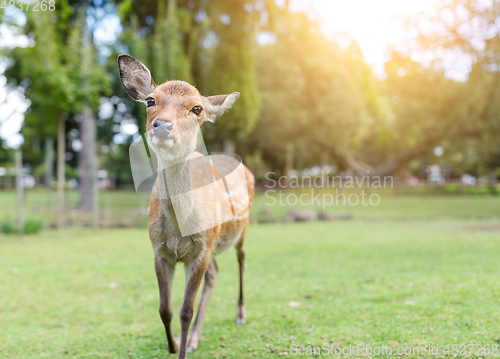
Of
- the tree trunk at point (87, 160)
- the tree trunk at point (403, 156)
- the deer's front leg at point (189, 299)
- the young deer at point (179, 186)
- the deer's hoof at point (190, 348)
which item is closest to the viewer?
the young deer at point (179, 186)

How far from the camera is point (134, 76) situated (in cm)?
291

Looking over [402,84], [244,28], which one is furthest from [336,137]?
[244,28]

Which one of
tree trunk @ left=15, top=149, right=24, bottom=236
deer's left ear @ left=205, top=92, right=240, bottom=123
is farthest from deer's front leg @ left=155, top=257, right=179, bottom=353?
tree trunk @ left=15, top=149, right=24, bottom=236

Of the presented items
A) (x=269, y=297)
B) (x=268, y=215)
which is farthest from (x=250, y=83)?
(x=269, y=297)

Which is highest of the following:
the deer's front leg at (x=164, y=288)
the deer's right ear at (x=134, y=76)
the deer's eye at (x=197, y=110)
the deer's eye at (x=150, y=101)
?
the deer's right ear at (x=134, y=76)

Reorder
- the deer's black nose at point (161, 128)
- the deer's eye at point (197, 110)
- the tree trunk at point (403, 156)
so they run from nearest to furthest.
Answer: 1. the deer's black nose at point (161, 128)
2. the deer's eye at point (197, 110)
3. the tree trunk at point (403, 156)

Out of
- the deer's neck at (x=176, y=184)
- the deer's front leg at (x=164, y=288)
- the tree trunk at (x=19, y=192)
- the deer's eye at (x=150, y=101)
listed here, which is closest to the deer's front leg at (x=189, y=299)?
the deer's front leg at (x=164, y=288)

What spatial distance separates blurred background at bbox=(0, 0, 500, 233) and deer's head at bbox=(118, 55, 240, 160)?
0.35 metres

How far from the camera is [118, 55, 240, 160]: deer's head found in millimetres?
2504

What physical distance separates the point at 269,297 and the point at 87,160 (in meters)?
10.8

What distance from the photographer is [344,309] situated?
432 centimetres

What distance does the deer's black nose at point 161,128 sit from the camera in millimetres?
2453

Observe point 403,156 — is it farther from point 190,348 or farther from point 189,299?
point 189,299

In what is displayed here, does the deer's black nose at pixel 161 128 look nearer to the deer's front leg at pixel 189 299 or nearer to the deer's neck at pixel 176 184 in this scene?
the deer's neck at pixel 176 184
